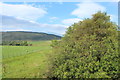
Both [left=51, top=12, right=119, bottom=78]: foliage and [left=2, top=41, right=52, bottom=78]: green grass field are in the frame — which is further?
[left=2, top=41, right=52, bottom=78]: green grass field

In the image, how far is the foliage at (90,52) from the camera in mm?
3469

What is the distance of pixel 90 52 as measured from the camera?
3.53 m

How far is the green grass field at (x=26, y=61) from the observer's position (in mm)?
4946

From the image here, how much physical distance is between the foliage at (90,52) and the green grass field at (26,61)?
560mm

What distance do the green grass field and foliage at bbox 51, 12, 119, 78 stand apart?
56 centimetres

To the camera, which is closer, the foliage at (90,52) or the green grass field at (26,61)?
the foliage at (90,52)

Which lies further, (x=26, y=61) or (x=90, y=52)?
(x=26, y=61)

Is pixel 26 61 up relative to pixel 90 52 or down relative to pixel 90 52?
down

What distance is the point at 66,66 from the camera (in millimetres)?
3582

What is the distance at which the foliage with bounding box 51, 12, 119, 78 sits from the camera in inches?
137

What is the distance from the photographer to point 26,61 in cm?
741

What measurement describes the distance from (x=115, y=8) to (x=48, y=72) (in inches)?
117

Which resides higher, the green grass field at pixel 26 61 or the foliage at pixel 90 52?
the foliage at pixel 90 52

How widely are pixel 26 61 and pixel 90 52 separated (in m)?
4.81
